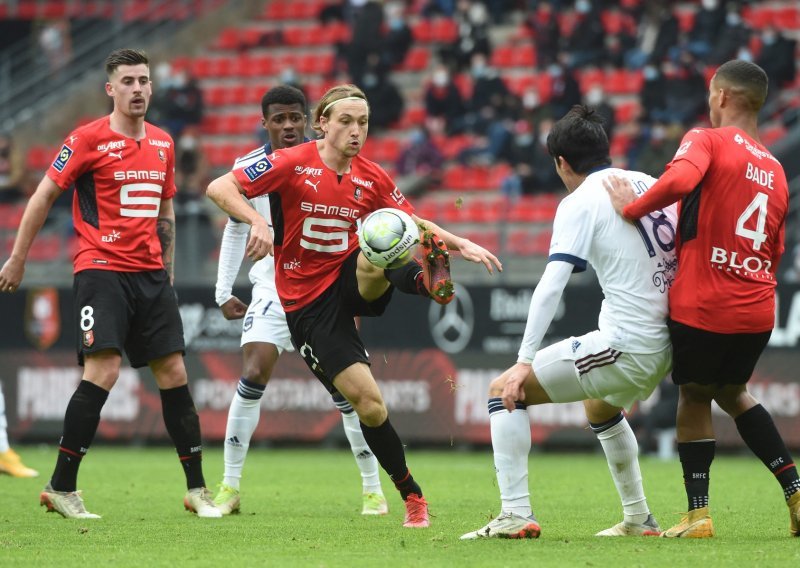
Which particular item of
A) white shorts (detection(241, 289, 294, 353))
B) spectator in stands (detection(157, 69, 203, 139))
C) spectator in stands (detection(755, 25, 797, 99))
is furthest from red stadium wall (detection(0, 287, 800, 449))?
spectator in stands (detection(157, 69, 203, 139))

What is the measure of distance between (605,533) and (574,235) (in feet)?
5.40

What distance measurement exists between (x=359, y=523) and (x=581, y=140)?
106 inches

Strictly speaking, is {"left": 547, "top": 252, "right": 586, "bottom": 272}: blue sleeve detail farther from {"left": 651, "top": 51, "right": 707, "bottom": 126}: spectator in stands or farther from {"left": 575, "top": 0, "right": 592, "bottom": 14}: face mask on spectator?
{"left": 575, "top": 0, "right": 592, "bottom": 14}: face mask on spectator

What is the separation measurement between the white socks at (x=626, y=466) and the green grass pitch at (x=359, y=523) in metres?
0.27

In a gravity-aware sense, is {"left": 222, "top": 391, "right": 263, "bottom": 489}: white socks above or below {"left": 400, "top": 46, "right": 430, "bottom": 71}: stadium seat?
below

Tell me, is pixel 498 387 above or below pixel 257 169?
below

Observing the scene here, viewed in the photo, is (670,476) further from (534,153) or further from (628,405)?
(534,153)

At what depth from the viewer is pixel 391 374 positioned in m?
15.2

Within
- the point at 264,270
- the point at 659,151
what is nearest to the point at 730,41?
the point at 659,151

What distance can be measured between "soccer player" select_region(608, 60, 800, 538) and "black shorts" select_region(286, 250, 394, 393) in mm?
1682

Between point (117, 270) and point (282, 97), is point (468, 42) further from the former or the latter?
point (117, 270)

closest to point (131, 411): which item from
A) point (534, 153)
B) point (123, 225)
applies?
point (534, 153)

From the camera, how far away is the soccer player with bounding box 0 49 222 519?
799cm

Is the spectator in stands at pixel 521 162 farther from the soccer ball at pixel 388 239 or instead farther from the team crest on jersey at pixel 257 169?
the soccer ball at pixel 388 239
